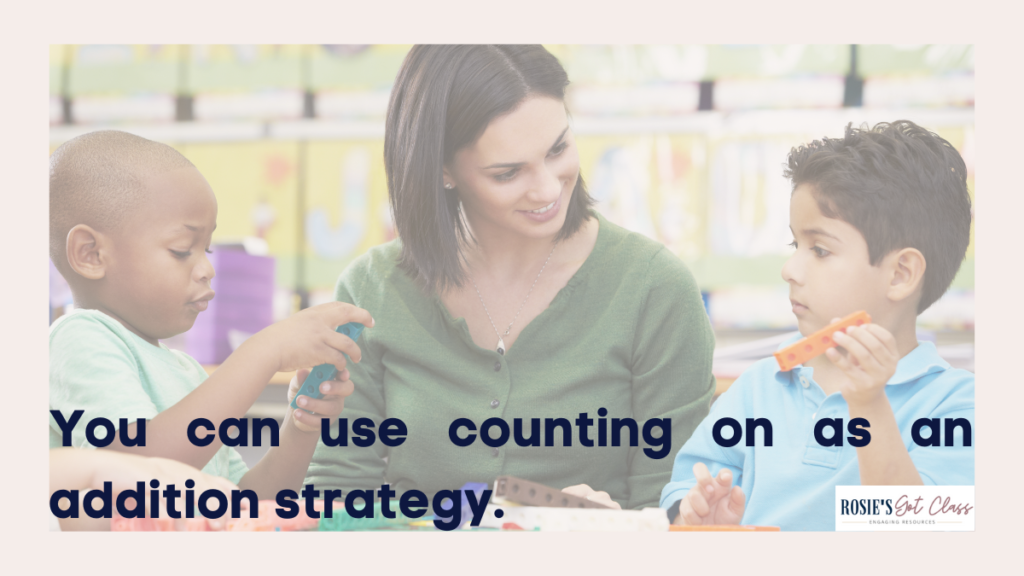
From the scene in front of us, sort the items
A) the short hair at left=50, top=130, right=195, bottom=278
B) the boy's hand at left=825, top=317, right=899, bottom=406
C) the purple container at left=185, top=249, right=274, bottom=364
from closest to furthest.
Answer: the boy's hand at left=825, top=317, right=899, bottom=406, the short hair at left=50, top=130, right=195, bottom=278, the purple container at left=185, top=249, right=274, bottom=364

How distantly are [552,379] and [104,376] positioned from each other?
22.5 inches

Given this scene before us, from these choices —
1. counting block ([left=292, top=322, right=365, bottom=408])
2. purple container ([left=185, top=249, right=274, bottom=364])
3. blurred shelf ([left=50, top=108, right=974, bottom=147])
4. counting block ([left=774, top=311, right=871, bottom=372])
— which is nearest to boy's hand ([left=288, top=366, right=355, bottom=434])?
counting block ([left=292, top=322, right=365, bottom=408])

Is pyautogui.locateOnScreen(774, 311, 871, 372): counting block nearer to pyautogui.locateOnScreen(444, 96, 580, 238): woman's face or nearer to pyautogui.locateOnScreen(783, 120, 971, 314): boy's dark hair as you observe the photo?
pyautogui.locateOnScreen(783, 120, 971, 314): boy's dark hair

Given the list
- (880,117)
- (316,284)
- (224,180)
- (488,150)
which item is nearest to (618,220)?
(488,150)

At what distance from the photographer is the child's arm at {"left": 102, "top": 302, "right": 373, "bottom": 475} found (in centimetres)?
101

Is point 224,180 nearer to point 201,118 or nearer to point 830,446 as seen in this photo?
point 201,118

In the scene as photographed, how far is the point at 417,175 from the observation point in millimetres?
1209

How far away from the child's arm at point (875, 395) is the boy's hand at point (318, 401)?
62 cm

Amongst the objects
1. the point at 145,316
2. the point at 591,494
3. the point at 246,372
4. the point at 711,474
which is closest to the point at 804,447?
the point at 711,474

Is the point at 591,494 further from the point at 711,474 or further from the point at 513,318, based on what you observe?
the point at 513,318

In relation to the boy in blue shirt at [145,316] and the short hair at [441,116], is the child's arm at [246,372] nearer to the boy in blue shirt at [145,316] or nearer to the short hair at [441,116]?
the boy in blue shirt at [145,316]

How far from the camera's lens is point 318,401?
118 centimetres

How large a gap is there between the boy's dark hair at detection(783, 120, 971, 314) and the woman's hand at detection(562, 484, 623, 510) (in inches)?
17.9

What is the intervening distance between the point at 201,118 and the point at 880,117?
104cm
